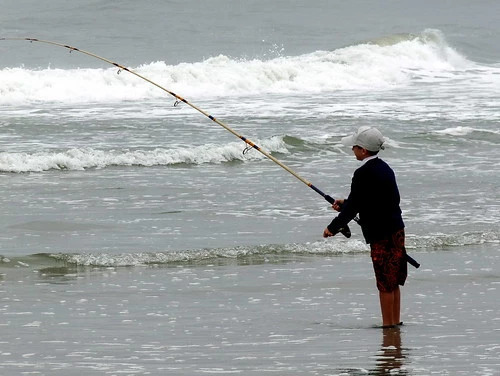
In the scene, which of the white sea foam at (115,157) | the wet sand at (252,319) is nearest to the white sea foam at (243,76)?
the white sea foam at (115,157)

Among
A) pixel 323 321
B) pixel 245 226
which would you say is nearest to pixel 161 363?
pixel 323 321

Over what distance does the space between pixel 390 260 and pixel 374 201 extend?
14.3 inches

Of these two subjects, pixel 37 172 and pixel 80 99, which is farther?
pixel 80 99

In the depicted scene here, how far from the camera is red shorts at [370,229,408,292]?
257 inches

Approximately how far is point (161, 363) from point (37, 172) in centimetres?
930

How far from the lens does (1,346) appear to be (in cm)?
634

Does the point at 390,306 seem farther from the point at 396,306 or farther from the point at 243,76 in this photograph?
the point at 243,76

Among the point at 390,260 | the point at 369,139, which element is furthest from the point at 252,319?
the point at 369,139

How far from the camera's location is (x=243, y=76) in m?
28.7

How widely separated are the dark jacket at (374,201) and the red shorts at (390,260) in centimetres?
5

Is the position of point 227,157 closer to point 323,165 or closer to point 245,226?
point 323,165

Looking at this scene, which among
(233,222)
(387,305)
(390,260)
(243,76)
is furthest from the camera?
(243,76)

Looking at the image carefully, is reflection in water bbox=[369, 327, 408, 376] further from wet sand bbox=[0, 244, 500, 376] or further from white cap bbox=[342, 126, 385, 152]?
white cap bbox=[342, 126, 385, 152]

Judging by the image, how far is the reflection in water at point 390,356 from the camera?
226 inches
